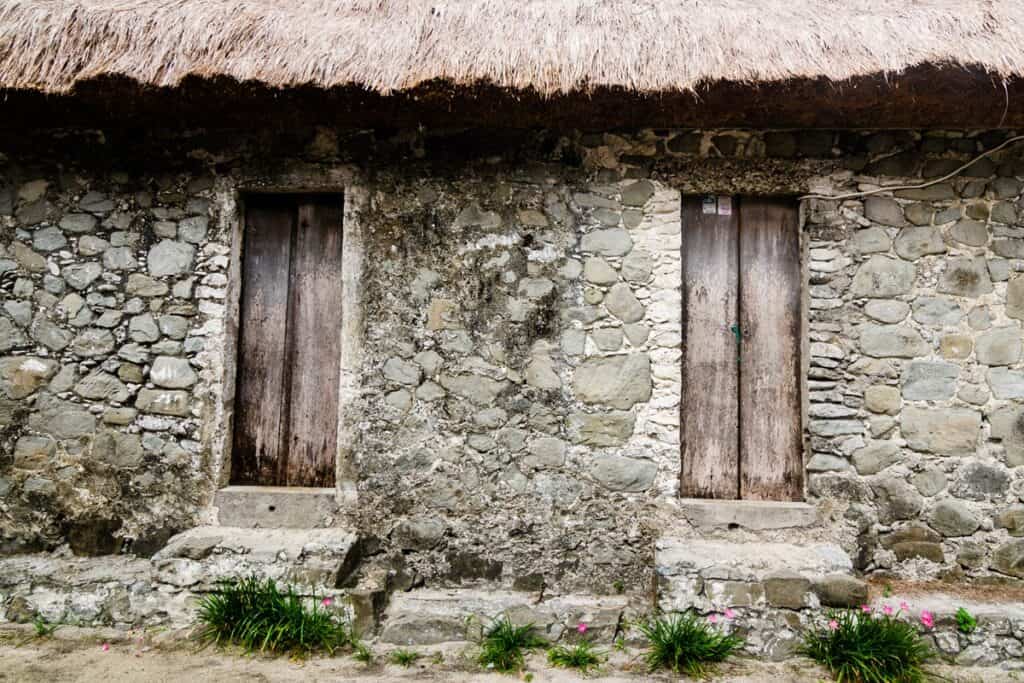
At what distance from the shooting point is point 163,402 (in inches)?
112

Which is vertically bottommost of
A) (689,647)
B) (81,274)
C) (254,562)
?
(689,647)

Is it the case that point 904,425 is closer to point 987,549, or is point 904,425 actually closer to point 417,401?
point 987,549

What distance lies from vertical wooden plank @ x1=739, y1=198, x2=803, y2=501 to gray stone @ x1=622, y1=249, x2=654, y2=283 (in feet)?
1.62

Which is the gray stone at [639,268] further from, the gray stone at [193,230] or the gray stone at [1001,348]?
the gray stone at [193,230]

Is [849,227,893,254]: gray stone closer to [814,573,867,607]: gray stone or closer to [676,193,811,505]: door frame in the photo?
[676,193,811,505]: door frame

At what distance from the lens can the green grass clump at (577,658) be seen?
235cm

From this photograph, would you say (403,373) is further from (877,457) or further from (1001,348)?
(1001,348)

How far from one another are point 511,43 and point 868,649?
2.83 metres

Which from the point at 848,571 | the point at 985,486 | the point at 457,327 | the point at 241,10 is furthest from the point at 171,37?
the point at 985,486

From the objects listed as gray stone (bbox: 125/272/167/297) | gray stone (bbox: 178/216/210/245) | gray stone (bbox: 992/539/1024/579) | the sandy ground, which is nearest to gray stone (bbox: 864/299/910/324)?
gray stone (bbox: 992/539/1024/579)

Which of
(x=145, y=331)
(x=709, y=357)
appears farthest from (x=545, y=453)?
(x=145, y=331)

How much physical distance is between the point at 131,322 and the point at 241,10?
1.57 m

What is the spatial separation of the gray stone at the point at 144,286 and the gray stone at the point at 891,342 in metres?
3.37

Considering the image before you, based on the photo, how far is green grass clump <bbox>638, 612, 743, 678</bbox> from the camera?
2.30 meters
